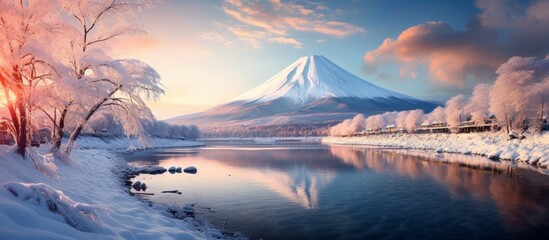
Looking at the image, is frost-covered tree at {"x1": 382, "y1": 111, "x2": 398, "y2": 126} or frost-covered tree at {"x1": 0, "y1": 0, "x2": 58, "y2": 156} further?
frost-covered tree at {"x1": 382, "y1": 111, "x2": 398, "y2": 126}

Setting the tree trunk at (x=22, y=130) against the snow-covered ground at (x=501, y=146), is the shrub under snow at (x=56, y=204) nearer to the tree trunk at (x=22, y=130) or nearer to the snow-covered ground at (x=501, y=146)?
the tree trunk at (x=22, y=130)

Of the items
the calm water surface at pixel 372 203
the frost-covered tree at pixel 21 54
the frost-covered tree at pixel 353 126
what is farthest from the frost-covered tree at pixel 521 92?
the frost-covered tree at pixel 353 126

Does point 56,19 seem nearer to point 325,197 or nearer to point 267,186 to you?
point 267,186

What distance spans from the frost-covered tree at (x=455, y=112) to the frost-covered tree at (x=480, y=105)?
223 inches

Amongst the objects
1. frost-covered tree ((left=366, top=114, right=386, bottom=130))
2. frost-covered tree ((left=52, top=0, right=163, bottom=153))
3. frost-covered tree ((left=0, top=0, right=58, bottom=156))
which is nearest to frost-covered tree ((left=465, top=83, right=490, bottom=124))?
frost-covered tree ((left=52, top=0, right=163, bottom=153))

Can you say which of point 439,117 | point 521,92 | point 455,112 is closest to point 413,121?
point 439,117

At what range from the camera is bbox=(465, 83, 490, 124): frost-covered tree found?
213 feet

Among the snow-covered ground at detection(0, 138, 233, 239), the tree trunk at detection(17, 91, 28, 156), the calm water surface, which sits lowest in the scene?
the calm water surface

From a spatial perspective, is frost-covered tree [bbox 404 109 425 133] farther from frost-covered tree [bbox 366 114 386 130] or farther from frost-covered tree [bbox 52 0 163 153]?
frost-covered tree [bbox 52 0 163 153]

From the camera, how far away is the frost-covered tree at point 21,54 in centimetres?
1090

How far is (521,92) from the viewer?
45.6 metres

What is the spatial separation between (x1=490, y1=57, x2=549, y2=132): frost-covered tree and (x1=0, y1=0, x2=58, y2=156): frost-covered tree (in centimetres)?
Answer: 5347

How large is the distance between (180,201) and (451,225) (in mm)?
12821

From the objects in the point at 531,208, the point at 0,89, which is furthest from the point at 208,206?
the point at 531,208
